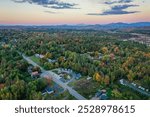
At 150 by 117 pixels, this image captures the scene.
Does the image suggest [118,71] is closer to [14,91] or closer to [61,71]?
[61,71]

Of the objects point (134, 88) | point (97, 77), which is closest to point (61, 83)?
point (97, 77)

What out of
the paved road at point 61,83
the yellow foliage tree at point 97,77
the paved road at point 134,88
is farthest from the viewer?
the yellow foliage tree at point 97,77

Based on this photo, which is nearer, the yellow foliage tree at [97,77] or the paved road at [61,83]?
the paved road at [61,83]

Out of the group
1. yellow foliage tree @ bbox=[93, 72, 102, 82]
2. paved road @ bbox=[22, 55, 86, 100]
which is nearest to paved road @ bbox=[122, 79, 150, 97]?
yellow foliage tree @ bbox=[93, 72, 102, 82]

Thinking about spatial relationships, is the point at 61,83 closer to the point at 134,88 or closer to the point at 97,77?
the point at 97,77

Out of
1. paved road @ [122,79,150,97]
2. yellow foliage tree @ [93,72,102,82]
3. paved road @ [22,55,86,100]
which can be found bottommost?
paved road @ [122,79,150,97]

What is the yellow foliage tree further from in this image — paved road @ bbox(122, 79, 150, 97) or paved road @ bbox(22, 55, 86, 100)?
paved road @ bbox(22, 55, 86, 100)

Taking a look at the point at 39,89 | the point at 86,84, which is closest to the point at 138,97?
the point at 86,84

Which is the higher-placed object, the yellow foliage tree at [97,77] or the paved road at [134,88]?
the yellow foliage tree at [97,77]

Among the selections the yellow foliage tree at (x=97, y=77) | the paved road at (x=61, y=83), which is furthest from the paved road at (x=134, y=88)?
the paved road at (x=61, y=83)

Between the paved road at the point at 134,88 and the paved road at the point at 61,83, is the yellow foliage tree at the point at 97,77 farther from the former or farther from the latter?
the paved road at the point at 61,83

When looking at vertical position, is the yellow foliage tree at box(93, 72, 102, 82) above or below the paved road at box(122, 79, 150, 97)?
above
